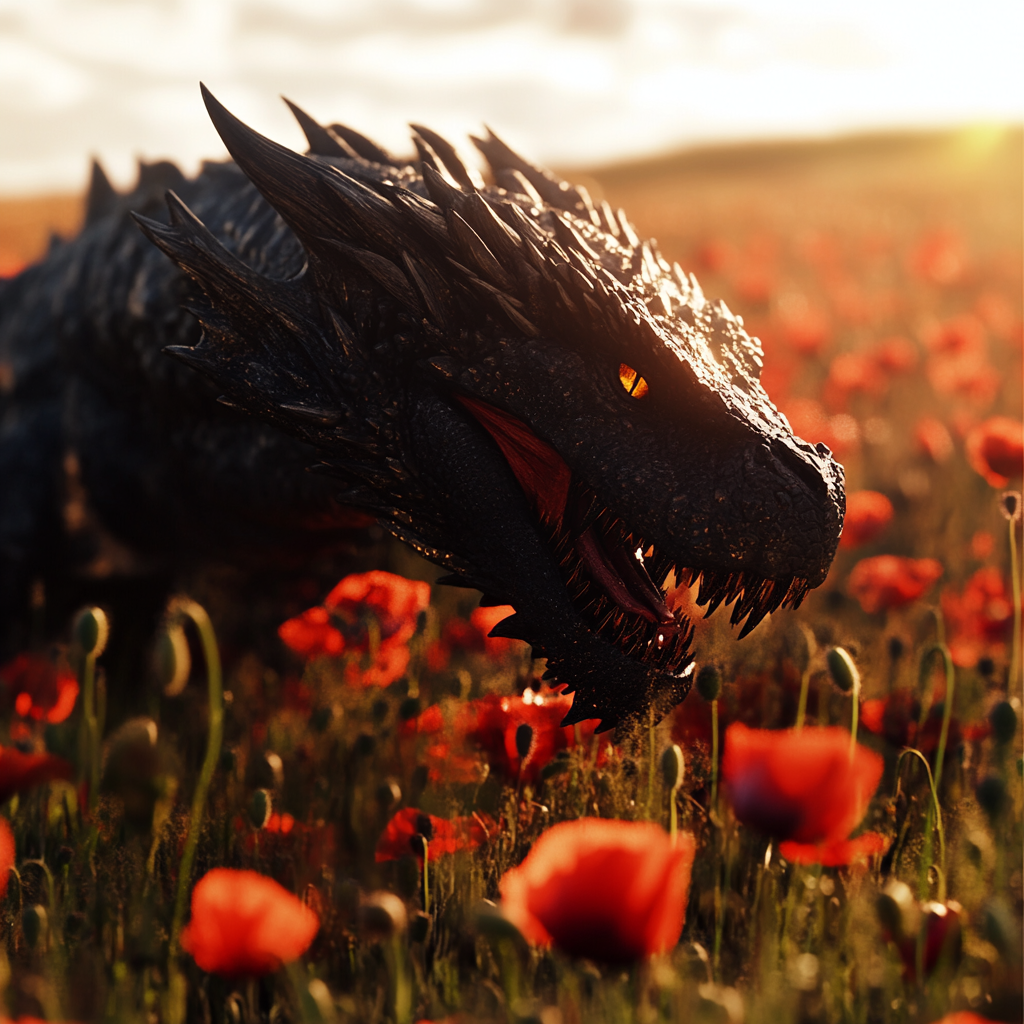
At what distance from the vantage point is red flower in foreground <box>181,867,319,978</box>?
1.17 meters

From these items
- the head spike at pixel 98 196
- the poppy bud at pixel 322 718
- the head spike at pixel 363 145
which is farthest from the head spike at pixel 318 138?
the poppy bud at pixel 322 718

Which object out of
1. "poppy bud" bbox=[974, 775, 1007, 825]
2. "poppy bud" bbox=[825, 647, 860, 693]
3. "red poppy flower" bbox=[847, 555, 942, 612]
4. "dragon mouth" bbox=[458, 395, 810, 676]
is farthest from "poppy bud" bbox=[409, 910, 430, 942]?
"red poppy flower" bbox=[847, 555, 942, 612]

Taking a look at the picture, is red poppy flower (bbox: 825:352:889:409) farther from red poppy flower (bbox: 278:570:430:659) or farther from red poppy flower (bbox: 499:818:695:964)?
red poppy flower (bbox: 499:818:695:964)

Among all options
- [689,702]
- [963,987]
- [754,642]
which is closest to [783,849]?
[963,987]

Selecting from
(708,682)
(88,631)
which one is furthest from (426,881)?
(88,631)

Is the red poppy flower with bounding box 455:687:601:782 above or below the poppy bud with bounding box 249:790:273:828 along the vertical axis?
above

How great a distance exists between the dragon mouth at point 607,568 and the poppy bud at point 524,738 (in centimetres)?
31

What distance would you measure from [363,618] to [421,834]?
942mm

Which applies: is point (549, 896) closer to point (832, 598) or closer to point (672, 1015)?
point (672, 1015)

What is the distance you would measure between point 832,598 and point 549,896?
2.92m

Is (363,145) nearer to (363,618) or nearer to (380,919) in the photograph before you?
(363,618)

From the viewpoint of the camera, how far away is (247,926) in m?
1.17

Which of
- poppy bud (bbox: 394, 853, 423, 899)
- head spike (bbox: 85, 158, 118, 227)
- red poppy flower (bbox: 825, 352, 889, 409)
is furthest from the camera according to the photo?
red poppy flower (bbox: 825, 352, 889, 409)

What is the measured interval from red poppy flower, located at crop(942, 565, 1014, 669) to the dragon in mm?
1169
